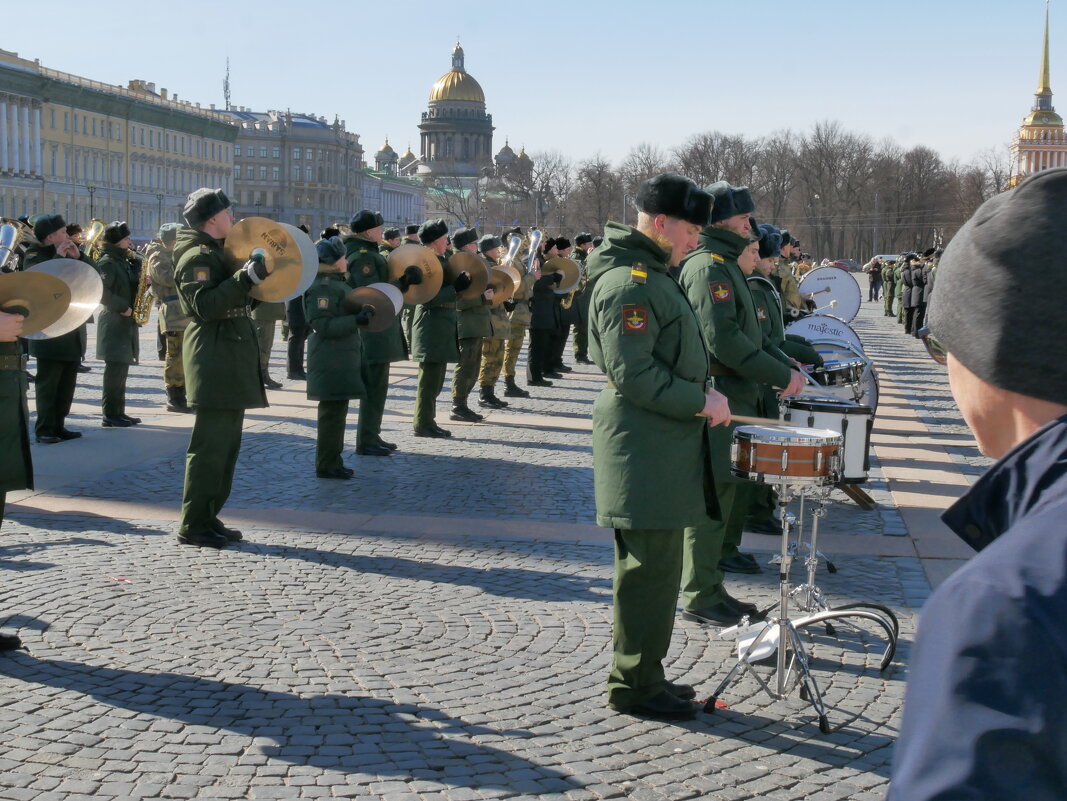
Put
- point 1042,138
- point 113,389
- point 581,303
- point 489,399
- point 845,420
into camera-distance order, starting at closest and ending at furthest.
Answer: point 845,420 < point 113,389 < point 489,399 < point 581,303 < point 1042,138

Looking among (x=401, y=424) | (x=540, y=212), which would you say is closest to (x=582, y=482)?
(x=401, y=424)

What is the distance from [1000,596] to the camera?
44.4 inches

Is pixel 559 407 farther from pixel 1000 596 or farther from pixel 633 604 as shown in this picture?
pixel 1000 596

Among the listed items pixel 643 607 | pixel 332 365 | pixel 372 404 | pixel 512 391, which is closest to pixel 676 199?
pixel 643 607

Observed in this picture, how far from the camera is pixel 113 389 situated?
12500 millimetres

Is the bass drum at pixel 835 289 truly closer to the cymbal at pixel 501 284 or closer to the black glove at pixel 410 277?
the cymbal at pixel 501 284

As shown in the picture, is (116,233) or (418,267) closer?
(418,267)

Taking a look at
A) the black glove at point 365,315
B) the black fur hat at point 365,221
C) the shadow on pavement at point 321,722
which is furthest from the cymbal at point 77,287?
the black fur hat at point 365,221

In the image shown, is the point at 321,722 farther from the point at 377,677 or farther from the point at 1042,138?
the point at 1042,138

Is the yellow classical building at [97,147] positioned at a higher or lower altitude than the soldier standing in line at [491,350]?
higher

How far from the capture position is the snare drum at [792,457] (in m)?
4.89

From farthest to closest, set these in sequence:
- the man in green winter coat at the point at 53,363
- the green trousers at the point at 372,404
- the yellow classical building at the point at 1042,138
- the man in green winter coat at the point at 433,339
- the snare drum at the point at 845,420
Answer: the yellow classical building at the point at 1042,138, the man in green winter coat at the point at 433,339, the man in green winter coat at the point at 53,363, the green trousers at the point at 372,404, the snare drum at the point at 845,420

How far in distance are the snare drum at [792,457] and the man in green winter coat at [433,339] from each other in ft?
23.8

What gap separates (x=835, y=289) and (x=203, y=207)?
32.2 ft
